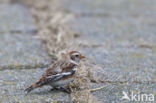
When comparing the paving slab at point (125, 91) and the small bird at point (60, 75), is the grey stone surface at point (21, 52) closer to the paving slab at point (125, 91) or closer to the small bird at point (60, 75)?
the small bird at point (60, 75)

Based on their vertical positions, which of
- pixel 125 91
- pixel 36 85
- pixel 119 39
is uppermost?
pixel 36 85

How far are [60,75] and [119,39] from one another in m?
2.16

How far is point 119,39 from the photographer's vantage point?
18.3ft

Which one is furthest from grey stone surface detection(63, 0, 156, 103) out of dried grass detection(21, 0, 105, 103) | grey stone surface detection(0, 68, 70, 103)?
grey stone surface detection(0, 68, 70, 103)

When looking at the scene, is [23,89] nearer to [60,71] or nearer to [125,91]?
[60,71]

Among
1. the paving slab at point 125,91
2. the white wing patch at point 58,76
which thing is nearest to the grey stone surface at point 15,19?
the white wing patch at point 58,76

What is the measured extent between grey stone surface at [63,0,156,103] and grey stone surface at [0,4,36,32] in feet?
2.41

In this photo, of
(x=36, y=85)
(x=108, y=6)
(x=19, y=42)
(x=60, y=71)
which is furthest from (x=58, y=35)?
(x=108, y=6)

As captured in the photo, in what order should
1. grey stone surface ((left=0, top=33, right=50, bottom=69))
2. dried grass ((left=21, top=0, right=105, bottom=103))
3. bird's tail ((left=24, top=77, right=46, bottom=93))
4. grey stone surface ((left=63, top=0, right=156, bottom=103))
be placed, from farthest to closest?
grey stone surface ((left=0, top=33, right=50, bottom=69))
grey stone surface ((left=63, top=0, right=156, bottom=103))
dried grass ((left=21, top=0, right=105, bottom=103))
bird's tail ((left=24, top=77, right=46, bottom=93))

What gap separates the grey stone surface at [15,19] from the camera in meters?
5.95

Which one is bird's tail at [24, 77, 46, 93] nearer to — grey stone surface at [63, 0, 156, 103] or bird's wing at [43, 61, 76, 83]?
bird's wing at [43, 61, 76, 83]

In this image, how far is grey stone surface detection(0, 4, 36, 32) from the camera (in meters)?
5.95

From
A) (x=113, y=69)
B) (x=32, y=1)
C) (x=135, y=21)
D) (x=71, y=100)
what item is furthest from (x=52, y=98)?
(x=32, y=1)

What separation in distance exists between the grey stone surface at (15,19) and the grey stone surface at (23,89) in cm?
184
